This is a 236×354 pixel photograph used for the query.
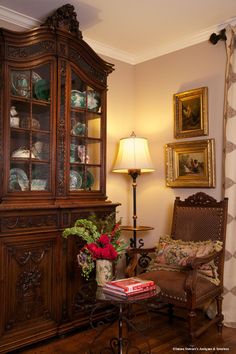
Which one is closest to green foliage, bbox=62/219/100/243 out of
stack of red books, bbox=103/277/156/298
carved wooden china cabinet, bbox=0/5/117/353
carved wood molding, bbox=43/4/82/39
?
carved wooden china cabinet, bbox=0/5/117/353

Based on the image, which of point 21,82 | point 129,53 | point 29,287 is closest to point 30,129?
point 21,82

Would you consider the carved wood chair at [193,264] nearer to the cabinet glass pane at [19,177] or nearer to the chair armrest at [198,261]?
the chair armrest at [198,261]

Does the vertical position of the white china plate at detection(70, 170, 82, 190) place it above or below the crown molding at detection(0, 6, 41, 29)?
below

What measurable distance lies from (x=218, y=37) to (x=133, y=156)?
1315 mm

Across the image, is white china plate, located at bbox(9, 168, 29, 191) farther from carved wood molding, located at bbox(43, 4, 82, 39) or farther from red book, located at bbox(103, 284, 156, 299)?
carved wood molding, located at bbox(43, 4, 82, 39)

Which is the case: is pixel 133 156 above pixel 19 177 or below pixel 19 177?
above

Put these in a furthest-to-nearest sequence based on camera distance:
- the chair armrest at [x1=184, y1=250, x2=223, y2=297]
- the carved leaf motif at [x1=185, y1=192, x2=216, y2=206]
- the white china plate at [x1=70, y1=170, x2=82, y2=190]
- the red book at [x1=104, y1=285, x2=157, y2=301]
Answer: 1. the carved leaf motif at [x1=185, y1=192, x2=216, y2=206]
2. the white china plate at [x1=70, y1=170, x2=82, y2=190]
3. the chair armrest at [x1=184, y1=250, x2=223, y2=297]
4. the red book at [x1=104, y1=285, x2=157, y2=301]

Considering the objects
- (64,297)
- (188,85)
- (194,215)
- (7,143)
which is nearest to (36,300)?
(64,297)

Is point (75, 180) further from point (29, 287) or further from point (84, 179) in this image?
point (29, 287)

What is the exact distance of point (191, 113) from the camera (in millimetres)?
3332

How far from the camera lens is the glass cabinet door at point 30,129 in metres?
2.57

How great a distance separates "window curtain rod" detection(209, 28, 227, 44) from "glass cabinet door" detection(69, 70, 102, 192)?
1137 millimetres

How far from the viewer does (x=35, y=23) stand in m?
3.04

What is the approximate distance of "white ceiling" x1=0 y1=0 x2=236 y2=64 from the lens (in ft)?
9.07
